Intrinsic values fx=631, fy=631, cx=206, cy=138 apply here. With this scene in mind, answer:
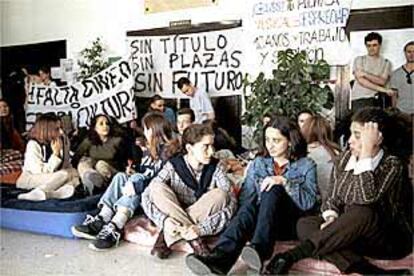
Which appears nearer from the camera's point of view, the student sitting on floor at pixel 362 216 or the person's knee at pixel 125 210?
the student sitting on floor at pixel 362 216

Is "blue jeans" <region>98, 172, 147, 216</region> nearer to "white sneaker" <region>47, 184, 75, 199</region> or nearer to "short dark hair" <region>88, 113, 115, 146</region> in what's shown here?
"white sneaker" <region>47, 184, 75, 199</region>

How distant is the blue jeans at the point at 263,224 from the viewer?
2.90 m

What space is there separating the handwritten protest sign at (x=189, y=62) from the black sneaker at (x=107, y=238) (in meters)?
1.59

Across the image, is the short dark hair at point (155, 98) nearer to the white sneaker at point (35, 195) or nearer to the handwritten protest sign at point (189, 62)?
the handwritten protest sign at point (189, 62)

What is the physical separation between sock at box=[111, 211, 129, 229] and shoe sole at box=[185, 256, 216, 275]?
71cm

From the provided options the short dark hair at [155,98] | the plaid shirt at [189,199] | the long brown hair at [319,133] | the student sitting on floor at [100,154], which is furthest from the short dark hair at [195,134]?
the short dark hair at [155,98]

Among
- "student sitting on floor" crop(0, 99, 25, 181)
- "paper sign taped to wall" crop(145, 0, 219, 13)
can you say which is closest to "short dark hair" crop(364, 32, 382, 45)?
"paper sign taped to wall" crop(145, 0, 219, 13)

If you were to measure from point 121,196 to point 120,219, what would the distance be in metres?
0.20

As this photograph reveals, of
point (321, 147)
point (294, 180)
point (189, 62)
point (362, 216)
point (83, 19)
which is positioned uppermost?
point (83, 19)

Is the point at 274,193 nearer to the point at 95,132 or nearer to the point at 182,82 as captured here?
the point at 95,132

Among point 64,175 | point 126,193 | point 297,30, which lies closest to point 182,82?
point 297,30

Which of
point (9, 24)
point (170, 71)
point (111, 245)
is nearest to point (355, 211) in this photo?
point (111, 245)

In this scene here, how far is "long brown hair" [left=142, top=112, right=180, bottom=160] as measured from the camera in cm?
375

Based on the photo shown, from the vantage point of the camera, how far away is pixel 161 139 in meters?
3.87
